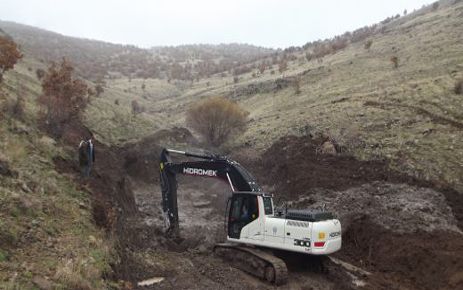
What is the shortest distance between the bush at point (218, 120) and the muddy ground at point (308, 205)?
5038 millimetres

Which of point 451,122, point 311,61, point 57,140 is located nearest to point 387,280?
point 451,122

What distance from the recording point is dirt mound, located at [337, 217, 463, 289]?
14.1 m

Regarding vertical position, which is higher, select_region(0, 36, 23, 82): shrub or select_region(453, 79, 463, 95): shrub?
select_region(0, 36, 23, 82): shrub

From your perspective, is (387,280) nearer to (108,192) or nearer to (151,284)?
(151,284)

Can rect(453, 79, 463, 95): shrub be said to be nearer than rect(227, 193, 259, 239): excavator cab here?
No

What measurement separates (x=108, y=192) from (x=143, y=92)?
1745 inches

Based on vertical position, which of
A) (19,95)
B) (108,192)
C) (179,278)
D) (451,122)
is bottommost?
(179,278)

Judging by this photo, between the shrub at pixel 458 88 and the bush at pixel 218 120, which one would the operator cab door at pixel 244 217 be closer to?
the shrub at pixel 458 88

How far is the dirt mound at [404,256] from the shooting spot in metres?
14.1

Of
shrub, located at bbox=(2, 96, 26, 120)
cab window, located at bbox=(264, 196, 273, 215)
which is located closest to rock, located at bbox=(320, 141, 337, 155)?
cab window, located at bbox=(264, 196, 273, 215)

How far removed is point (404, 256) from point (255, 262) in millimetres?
5151

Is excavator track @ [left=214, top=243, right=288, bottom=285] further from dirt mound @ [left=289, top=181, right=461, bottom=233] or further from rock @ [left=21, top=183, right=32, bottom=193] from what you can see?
rock @ [left=21, top=183, right=32, bottom=193]

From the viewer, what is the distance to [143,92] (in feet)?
200

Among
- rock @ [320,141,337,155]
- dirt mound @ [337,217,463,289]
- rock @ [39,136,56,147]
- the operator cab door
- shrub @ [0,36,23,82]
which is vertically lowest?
dirt mound @ [337,217,463,289]
